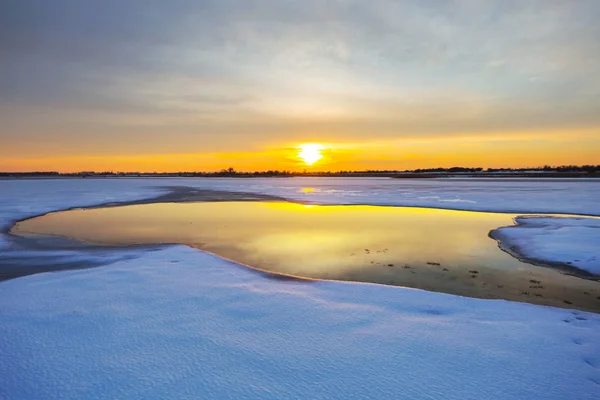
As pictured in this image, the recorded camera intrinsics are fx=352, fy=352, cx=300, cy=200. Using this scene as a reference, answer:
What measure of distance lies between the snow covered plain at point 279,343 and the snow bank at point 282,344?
0.05 ft

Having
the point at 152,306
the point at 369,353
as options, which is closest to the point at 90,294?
the point at 152,306

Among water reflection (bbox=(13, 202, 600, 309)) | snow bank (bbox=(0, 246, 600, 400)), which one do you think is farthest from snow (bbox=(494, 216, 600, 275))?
snow bank (bbox=(0, 246, 600, 400))

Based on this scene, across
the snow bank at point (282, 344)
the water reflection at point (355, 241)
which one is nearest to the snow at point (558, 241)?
the water reflection at point (355, 241)

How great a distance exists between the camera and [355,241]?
9.82m

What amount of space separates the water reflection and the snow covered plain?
46.7 inches

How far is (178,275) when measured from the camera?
5926 mm

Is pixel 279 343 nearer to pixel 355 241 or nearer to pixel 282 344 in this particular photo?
pixel 282 344

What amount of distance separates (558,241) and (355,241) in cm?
519

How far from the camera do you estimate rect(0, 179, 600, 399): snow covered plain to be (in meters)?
2.81

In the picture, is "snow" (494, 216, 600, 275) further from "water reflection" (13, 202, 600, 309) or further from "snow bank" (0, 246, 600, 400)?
"snow bank" (0, 246, 600, 400)

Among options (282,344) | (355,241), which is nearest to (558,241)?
(355,241)

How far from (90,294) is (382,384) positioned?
4.10 m

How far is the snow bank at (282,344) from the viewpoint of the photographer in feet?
9.20

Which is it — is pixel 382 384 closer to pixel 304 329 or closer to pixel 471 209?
pixel 304 329
